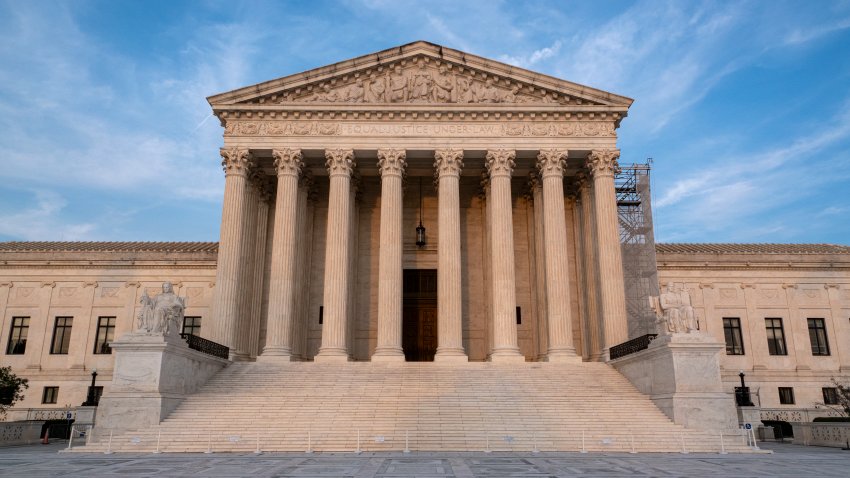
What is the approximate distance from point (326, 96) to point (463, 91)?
24.5 ft

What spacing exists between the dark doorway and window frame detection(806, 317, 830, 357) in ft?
79.9

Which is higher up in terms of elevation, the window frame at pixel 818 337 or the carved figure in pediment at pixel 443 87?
the carved figure in pediment at pixel 443 87

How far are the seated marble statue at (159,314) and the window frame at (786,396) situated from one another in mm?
35425

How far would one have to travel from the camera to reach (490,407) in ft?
78.3

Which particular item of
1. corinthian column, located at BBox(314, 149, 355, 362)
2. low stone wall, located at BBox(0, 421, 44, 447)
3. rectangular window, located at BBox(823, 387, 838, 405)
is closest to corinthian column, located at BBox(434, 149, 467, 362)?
corinthian column, located at BBox(314, 149, 355, 362)

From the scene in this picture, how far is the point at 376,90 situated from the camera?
33.7 metres

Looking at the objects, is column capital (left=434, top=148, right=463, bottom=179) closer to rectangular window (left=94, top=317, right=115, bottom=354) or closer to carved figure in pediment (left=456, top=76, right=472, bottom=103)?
carved figure in pediment (left=456, top=76, right=472, bottom=103)

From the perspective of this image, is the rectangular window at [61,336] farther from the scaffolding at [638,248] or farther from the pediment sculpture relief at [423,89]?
the scaffolding at [638,248]

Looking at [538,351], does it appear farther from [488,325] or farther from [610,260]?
[610,260]

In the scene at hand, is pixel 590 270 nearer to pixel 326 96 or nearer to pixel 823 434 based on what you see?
pixel 823 434

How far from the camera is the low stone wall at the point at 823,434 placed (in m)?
23.8

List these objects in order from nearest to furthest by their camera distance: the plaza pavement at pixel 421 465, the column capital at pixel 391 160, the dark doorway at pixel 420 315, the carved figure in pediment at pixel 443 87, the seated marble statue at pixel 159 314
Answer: the plaza pavement at pixel 421 465, the seated marble statue at pixel 159 314, the column capital at pixel 391 160, the carved figure in pediment at pixel 443 87, the dark doorway at pixel 420 315

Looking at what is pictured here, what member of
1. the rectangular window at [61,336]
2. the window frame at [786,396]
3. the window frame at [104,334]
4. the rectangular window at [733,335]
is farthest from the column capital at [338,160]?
the window frame at [786,396]

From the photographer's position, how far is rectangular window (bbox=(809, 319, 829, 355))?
130ft
